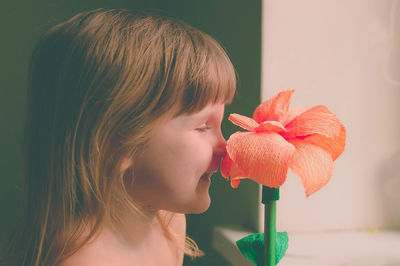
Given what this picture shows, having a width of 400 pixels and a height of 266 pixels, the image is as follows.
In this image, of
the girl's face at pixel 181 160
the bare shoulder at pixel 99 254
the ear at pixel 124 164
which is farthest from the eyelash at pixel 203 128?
the bare shoulder at pixel 99 254

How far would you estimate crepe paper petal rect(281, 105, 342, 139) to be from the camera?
0.95 feet

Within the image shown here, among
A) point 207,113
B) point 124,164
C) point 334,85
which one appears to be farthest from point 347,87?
point 124,164

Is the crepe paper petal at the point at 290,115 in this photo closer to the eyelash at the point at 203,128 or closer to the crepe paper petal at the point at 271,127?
the crepe paper petal at the point at 271,127

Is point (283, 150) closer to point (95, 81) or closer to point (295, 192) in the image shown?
point (95, 81)

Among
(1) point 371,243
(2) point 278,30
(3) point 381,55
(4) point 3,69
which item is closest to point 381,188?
(1) point 371,243

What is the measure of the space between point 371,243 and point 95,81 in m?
0.63

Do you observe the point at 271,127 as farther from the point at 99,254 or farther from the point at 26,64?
the point at 26,64

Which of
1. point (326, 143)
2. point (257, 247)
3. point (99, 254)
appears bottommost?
point (99, 254)

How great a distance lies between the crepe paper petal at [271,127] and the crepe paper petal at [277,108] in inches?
0.9

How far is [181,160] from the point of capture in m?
0.44

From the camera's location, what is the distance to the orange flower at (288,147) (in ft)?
0.89

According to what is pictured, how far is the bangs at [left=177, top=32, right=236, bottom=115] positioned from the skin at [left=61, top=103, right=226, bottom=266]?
0.04 ft

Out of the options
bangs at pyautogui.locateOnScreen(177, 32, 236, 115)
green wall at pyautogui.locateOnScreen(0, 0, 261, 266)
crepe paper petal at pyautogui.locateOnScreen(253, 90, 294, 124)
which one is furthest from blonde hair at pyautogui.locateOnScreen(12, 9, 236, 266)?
green wall at pyautogui.locateOnScreen(0, 0, 261, 266)

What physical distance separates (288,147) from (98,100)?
270 mm
